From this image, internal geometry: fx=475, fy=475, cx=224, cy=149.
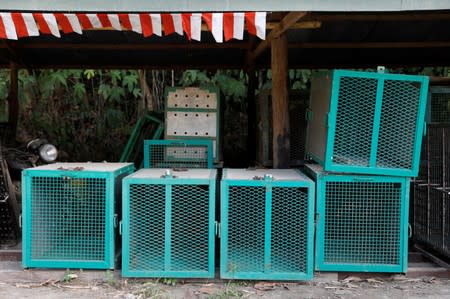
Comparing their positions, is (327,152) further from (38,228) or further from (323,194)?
(38,228)

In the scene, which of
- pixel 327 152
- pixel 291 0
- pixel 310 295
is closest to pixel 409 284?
pixel 310 295

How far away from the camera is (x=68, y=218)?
14.6 feet

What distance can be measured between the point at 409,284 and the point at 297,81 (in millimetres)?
6916

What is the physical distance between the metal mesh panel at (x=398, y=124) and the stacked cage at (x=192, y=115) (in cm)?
266

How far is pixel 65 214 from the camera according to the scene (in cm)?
445

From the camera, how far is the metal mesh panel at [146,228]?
171 inches

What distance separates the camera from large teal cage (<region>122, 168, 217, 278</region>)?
4.31 metres

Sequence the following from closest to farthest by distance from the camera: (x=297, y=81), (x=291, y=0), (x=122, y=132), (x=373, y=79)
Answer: (x=291, y=0), (x=373, y=79), (x=297, y=81), (x=122, y=132)

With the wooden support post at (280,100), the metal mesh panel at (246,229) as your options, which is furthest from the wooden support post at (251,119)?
the metal mesh panel at (246,229)

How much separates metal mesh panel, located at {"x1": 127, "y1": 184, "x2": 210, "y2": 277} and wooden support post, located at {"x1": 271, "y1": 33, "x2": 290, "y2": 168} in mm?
1388

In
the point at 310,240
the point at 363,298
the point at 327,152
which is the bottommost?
the point at 363,298

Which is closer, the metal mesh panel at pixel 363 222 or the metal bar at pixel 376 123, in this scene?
the metal bar at pixel 376 123

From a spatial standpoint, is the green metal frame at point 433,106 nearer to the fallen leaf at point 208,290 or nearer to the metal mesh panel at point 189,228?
the metal mesh panel at point 189,228

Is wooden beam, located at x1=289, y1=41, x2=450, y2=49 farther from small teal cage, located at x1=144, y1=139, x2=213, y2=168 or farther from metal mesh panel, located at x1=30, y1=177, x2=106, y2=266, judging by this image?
metal mesh panel, located at x1=30, y1=177, x2=106, y2=266
